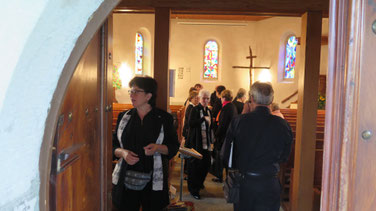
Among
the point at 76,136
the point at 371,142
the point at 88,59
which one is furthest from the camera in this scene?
the point at 88,59

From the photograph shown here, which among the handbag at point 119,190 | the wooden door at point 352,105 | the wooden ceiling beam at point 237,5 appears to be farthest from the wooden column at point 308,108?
the wooden door at point 352,105

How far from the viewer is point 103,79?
166 centimetres

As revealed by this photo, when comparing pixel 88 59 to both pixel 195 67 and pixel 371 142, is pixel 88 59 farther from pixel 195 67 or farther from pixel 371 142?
pixel 195 67

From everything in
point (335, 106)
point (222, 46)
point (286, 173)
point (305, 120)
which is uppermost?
point (222, 46)

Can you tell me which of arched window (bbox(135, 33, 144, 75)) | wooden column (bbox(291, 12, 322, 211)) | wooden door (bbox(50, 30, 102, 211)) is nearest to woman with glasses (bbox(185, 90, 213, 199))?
wooden column (bbox(291, 12, 322, 211))

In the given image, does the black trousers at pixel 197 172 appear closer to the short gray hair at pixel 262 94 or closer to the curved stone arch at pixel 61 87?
the short gray hair at pixel 262 94

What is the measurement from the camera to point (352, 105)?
35.9 inches

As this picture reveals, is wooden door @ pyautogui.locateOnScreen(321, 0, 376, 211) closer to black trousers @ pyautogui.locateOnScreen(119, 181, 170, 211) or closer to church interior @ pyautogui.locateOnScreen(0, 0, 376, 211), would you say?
church interior @ pyautogui.locateOnScreen(0, 0, 376, 211)

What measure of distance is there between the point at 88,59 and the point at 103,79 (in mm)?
237

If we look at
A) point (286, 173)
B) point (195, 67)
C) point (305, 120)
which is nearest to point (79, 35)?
point (305, 120)

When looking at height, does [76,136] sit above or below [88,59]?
below

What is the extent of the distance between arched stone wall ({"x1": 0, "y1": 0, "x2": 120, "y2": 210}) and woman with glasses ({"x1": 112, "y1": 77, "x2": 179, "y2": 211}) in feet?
5.23

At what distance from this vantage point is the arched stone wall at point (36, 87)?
800mm

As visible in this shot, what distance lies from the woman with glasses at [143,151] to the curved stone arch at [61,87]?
155 centimetres
